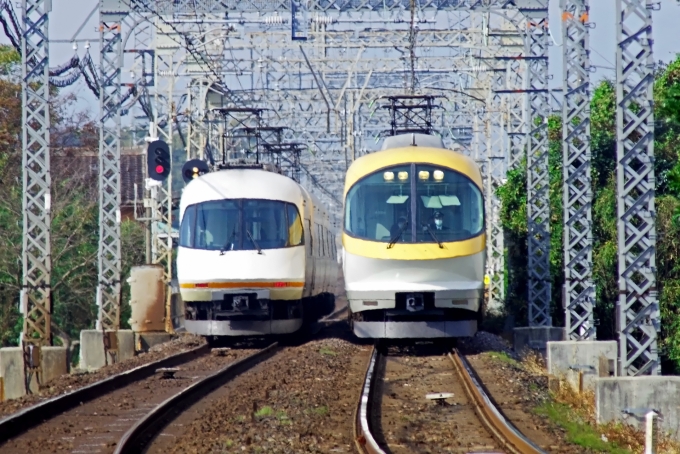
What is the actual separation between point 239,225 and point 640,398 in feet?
34.6

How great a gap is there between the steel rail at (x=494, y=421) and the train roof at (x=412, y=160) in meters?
4.60

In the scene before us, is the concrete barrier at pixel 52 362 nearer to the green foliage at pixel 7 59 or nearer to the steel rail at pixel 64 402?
the steel rail at pixel 64 402

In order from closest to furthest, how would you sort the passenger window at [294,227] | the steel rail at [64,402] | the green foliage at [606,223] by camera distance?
the steel rail at [64,402] < the passenger window at [294,227] < the green foliage at [606,223]

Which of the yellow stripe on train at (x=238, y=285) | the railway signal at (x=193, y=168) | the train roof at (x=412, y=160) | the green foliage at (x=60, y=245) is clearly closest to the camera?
the train roof at (x=412, y=160)

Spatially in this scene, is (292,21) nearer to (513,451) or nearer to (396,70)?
(396,70)

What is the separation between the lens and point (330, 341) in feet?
80.9

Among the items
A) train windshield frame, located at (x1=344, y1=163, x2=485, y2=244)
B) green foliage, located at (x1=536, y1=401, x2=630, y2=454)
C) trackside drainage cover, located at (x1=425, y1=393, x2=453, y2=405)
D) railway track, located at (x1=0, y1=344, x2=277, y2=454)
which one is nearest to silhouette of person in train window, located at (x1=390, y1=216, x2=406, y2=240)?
train windshield frame, located at (x1=344, y1=163, x2=485, y2=244)

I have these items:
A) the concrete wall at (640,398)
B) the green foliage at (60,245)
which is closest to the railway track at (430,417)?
the concrete wall at (640,398)

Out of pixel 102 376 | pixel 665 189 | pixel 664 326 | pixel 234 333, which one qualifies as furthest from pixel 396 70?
pixel 102 376

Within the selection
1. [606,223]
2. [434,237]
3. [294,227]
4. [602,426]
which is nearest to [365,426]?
[602,426]

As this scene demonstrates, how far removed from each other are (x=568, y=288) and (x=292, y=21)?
14.1 meters

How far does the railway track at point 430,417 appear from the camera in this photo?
35.2ft

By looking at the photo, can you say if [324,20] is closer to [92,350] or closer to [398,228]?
[92,350]

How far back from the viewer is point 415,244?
20.4 meters
